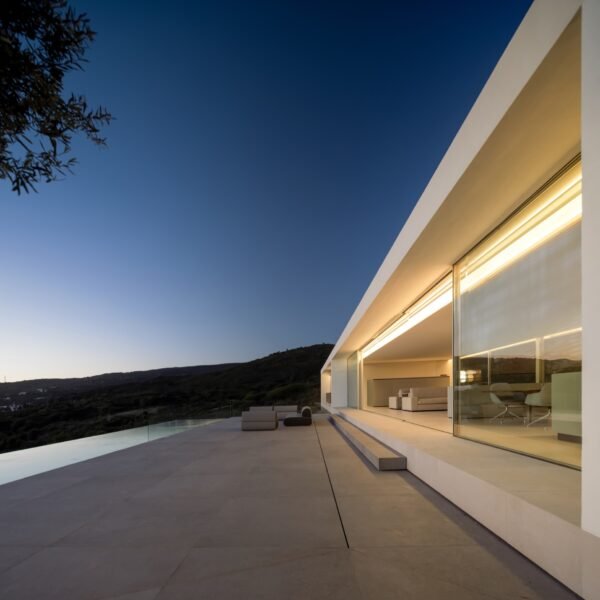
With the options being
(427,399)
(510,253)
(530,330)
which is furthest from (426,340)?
(530,330)

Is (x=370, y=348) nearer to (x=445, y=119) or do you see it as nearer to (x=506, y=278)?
(x=445, y=119)

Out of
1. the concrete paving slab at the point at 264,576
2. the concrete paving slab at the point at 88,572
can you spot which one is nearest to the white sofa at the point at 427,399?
the concrete paving slab at the point at 264,576

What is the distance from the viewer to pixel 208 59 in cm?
1068

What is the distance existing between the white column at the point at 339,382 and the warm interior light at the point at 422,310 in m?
9.27

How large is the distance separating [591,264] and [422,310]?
24.9 ft

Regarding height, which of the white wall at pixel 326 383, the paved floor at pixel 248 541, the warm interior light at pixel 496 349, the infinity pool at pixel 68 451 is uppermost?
the warm interior light at pixel 496 349

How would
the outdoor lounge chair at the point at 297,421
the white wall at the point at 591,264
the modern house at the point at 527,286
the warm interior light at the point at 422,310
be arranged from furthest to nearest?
Result: the outdoor lounge chair at the point at 297,421 < the warm interior light at the point at 422,310 < the modern house at the point at 527,286 < the white wall at the point at 591,264

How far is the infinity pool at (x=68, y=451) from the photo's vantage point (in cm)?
601

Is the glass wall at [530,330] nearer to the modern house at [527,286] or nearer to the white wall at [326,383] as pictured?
the modern house at [527,286]

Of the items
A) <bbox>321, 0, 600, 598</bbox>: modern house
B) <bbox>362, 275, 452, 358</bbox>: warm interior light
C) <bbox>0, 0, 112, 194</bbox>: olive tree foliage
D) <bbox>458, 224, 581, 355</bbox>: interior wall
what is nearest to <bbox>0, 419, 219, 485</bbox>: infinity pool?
<bbox>0, 0, 112, 194</bbox>: olive tree foliage

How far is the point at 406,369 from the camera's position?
2022 centimetres

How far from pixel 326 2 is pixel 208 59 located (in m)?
3.41

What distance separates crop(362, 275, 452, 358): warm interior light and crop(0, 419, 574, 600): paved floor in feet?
12.0

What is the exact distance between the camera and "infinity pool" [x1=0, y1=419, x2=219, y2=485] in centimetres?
601
